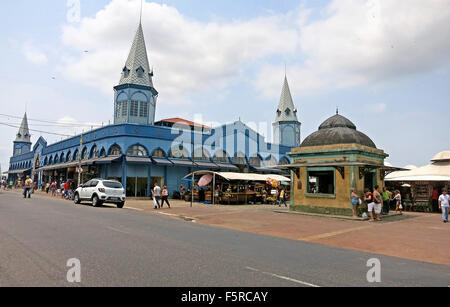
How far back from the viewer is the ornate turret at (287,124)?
175 feet

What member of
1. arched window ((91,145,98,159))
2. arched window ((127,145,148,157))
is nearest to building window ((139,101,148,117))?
arched window ((127,145,148,157))

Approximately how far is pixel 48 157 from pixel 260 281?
5536cm

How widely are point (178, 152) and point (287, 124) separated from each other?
2485cm

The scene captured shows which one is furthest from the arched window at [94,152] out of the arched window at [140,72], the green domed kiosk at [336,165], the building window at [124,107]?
the green domed kiosk at [336,165]

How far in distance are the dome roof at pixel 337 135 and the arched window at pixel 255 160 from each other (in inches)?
787

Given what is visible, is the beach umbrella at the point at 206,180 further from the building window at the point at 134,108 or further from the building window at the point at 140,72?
the building window at the point at 140,72

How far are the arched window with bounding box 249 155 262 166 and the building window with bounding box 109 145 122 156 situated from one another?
16678 millimetres

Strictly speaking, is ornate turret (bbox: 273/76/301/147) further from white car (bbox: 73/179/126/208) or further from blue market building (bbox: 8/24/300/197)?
white car (bbox: 73/179/126/208)

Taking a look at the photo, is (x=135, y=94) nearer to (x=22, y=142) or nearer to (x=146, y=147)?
(x=146, y=147)

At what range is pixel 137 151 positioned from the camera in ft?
106

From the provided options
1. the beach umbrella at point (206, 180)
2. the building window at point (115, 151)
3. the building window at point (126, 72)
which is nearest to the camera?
the beach umbrella at point (206, 180)

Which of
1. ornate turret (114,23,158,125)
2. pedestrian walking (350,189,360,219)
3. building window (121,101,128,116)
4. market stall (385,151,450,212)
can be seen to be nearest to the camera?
pedestrian walking (350,189,360,219)

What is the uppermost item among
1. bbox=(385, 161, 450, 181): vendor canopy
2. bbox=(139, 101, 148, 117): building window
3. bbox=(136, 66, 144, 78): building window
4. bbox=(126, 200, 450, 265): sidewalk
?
bbox=(136, 66, 144, 78): building window

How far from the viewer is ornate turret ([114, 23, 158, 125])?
36.0m
